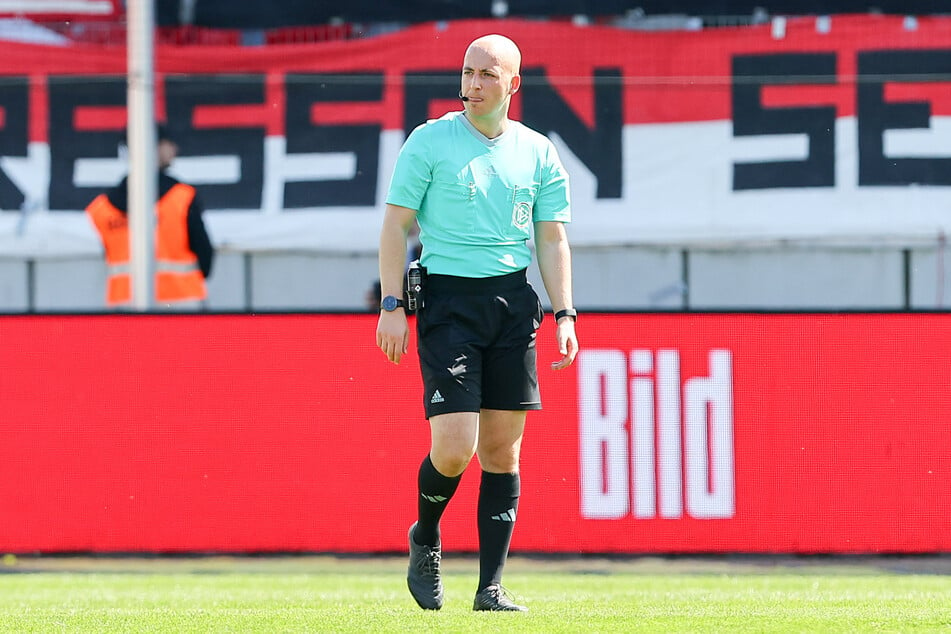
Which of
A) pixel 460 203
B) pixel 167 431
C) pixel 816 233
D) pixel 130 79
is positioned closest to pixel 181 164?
pixel 130 79

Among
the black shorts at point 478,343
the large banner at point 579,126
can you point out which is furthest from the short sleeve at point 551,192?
the large banner at point 579,126

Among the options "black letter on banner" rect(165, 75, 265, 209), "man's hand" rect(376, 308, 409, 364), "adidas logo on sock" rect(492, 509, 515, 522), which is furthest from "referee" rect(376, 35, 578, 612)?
"black letter on banner" rect(165, 75, 265, 209)

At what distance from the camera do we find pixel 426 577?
5078mm

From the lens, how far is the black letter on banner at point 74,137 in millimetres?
9859

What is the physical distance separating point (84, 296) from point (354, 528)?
2.96 m

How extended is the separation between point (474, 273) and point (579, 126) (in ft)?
16.4

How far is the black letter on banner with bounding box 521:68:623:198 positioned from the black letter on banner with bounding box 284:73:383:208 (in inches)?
38.2

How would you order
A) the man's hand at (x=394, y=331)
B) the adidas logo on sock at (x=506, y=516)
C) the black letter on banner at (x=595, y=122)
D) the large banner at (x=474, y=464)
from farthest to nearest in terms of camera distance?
the black letter on banner at (x=595, y=122) → the large banner at (x=474, y=464) → the adidas logo on sock at (x=506, y=516) → the man's hand at (x=394, y=331)

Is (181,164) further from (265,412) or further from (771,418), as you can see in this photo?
(771,418)

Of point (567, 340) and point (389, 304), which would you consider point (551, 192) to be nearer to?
point (567, 340)

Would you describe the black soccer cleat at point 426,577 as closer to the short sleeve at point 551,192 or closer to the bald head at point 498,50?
the short sleeve at point 551,192

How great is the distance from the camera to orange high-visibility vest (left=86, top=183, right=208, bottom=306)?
956cm

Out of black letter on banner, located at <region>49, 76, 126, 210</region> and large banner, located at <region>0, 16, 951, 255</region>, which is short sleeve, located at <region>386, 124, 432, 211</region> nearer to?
large banner, located at <region>0, 16, 951, 255</region>

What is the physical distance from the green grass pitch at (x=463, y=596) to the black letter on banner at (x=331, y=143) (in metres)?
2.78
